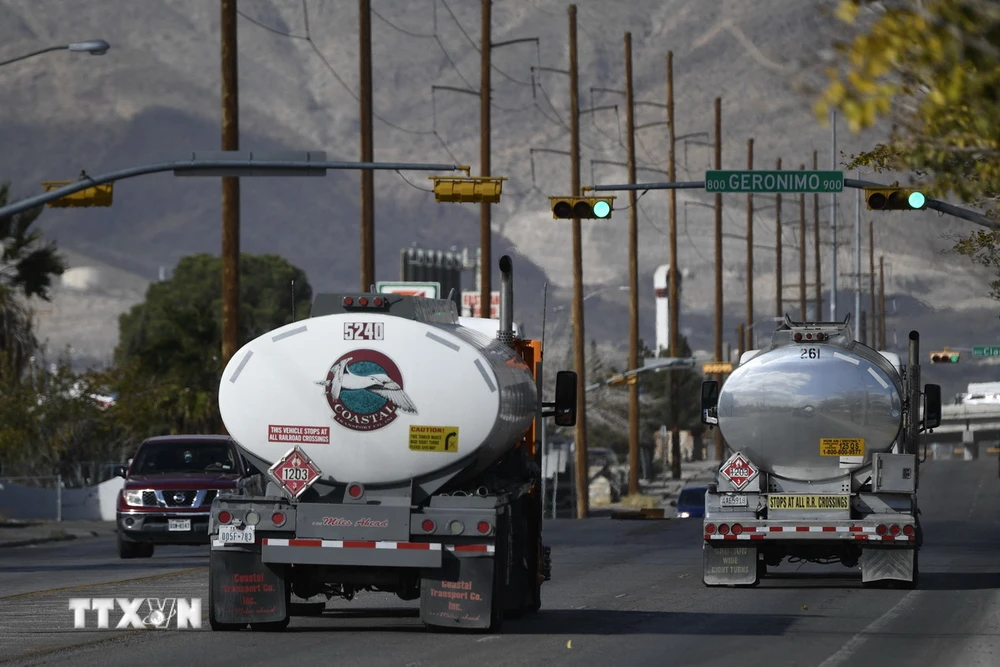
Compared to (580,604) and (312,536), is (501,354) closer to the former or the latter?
(312,536)

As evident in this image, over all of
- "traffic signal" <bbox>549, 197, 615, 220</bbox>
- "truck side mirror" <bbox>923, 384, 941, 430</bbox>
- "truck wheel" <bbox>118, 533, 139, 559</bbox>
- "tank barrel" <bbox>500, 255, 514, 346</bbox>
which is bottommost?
"truck wheel" <bbox>118, 533, 139, 559</bbox>

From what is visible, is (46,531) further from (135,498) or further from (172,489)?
(172,489)

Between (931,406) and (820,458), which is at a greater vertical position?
(931,406)

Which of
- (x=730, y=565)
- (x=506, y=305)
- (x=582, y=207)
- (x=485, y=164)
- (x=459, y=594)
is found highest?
(x=485, y=164)

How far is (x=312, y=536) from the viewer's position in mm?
15312

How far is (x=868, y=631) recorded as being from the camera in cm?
1686

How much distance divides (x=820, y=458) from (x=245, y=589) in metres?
8.38

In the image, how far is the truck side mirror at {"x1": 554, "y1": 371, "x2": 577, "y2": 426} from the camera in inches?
700

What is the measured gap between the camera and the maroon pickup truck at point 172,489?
2778cm

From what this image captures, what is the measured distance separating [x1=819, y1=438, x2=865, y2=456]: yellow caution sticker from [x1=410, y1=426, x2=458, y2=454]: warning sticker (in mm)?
7341

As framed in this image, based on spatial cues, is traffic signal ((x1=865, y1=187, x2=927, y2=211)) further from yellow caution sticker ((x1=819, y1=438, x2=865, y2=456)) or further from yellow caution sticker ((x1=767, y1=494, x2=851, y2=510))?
yellow caution sticker ((x1=767, y1=494, x2=851, y2=510))

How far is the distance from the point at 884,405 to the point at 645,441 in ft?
361

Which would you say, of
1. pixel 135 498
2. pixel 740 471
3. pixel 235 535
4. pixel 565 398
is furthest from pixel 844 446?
pixel 135 498

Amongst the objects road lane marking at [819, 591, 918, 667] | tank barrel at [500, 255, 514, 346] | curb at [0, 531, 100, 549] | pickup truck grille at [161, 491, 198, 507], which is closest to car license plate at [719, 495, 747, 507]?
road lane marking at [819, 591, 918, 667]
